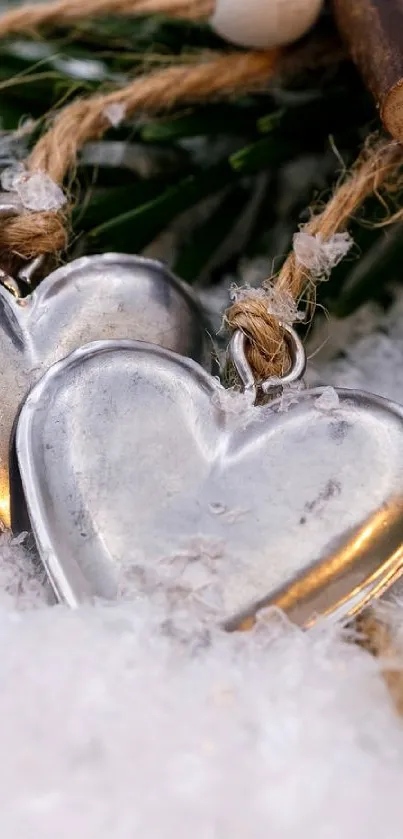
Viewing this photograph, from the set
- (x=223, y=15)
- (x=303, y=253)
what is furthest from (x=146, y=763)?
(x=223, y=15)

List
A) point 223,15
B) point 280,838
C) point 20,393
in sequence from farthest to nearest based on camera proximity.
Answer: point 223,15
point 20,393
point 280,838

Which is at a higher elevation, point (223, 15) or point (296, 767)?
point (223, 15)

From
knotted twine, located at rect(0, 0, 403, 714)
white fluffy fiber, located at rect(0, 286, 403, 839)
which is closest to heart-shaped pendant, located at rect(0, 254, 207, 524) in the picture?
knotted twine, located at rect(0, 0, 403, 714)

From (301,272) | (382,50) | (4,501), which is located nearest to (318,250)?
(301,272)

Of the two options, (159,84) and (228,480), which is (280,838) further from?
(159,84)

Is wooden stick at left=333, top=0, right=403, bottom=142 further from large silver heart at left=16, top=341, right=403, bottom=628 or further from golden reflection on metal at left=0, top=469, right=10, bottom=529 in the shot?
golden reflection on metal at left=0, top=469, right=10, bottom=529

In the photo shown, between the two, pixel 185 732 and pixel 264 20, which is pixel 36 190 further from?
pixel 185 732

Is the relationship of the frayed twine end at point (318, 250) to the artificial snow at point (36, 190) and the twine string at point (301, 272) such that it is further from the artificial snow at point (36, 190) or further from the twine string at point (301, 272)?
the artificial snow at point (36, 190)
